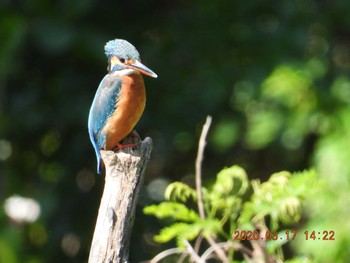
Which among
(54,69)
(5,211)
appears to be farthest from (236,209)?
(54,69)

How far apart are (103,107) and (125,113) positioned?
0.12m

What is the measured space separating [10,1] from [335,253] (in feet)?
8.35

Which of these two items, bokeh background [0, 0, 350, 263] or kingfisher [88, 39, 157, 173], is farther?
bokeh background [0, 0, 350, 263]

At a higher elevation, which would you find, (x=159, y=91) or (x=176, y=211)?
(x=159, y=91)

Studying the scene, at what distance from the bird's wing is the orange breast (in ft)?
0.08

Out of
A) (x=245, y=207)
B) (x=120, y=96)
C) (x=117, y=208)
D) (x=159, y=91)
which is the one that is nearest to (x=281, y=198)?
(x=245, y=207)

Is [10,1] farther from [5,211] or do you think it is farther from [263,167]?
[263,167]

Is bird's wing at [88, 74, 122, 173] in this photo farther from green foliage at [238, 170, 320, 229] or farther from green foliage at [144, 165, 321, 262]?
green foliage at [238, 170, 320, 229]

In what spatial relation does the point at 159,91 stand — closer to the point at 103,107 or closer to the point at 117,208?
the point at 103,107

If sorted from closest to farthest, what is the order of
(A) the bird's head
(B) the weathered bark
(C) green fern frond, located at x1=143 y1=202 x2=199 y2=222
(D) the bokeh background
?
(B) the weathered bark, (C) green fern frond, located at x1=143 y1=202 x2=199 y2=222, (A) the bird's head, (D) the bokeh background

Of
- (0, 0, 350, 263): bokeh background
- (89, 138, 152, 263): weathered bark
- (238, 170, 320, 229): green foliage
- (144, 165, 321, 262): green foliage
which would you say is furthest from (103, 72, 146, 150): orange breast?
Answer: (0, 0, 350, 263): bokeh background

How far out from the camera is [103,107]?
3.60 metres

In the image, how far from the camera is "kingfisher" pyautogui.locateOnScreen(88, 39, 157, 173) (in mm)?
3512

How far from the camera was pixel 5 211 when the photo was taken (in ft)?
19.6
